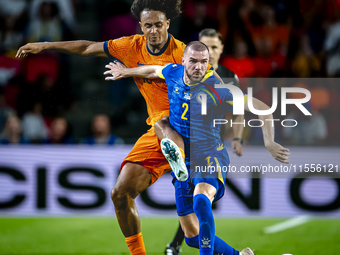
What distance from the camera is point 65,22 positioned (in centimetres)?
636

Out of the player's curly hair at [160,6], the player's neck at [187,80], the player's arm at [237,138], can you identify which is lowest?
the player's arm at [237,138]

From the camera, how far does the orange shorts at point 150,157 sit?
12.4 ft

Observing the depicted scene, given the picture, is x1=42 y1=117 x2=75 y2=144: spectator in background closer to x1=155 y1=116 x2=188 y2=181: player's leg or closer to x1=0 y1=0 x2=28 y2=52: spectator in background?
x1=0 y1=0 x2=28 y2=52: spectator in background

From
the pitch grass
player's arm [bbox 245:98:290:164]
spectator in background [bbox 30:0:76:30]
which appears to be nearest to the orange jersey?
player's arm [bbox 245:98:290:164]

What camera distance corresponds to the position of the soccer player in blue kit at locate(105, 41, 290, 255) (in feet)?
11.3

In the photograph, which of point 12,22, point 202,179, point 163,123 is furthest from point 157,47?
point 12,22

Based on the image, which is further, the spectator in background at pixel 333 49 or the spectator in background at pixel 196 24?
the spectator in background at pixel 333 49

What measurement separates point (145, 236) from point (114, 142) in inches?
50.0

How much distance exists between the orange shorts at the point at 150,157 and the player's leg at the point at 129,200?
66 mm

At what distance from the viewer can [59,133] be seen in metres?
5.52

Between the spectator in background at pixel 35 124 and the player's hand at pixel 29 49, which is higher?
the player's hand at pixel 29 49

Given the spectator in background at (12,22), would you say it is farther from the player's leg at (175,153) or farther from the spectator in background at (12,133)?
the player's leg at (175,153)

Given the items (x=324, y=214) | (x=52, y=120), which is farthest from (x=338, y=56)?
(x=52, y=120)

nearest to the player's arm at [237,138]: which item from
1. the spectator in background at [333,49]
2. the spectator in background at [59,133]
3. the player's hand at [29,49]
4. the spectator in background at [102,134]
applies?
the spectator in background at [102,134]
